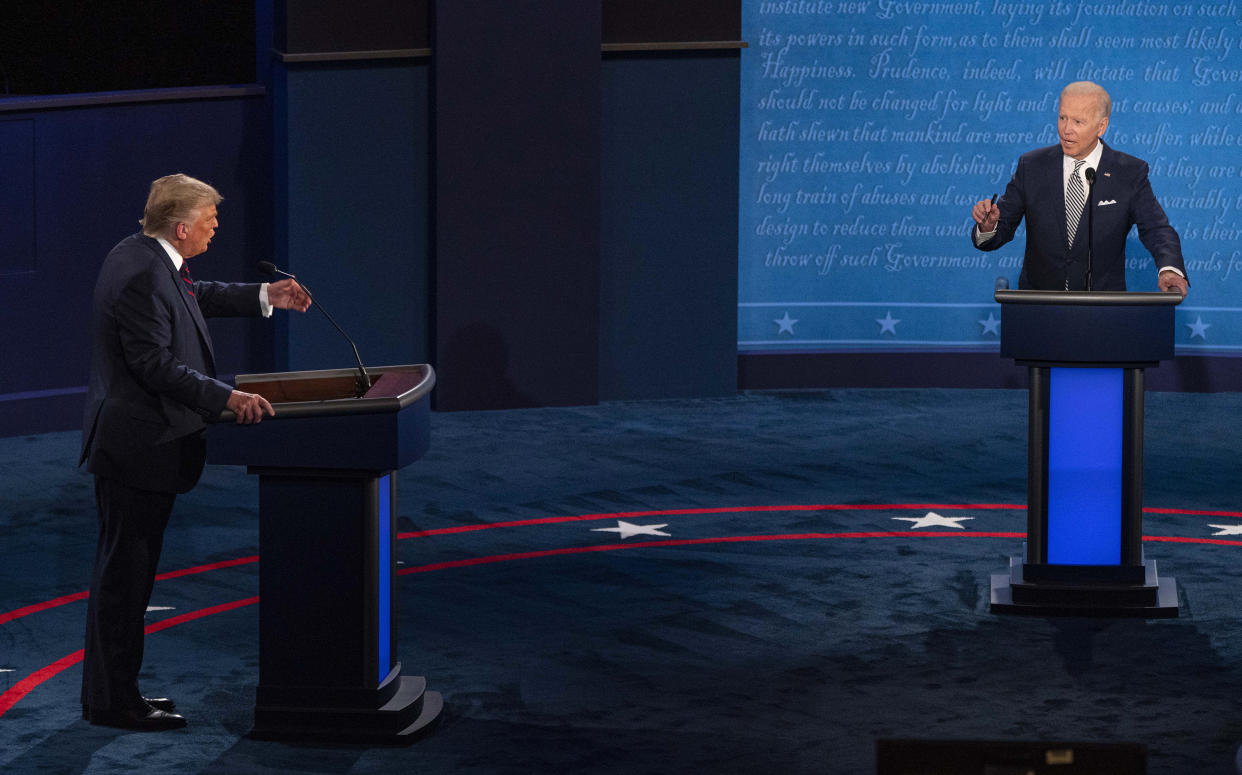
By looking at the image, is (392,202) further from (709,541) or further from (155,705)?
(155,705)

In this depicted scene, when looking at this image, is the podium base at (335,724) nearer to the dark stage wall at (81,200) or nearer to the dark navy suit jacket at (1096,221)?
the dark navy suit jacket at (1096,221)

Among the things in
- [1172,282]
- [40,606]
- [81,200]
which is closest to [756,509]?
[1172,282]

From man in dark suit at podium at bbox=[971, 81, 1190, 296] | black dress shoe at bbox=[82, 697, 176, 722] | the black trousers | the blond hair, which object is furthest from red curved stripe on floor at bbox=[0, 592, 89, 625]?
man in dark suit at podium at bbox=[971, 81, 1190, 296]

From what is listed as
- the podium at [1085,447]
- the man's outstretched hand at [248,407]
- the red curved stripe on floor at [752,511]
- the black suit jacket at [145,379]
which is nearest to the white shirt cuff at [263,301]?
the black suit jacket at [145,379]

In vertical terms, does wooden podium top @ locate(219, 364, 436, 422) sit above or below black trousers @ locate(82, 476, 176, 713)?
above

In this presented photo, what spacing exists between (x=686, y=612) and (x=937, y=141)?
6223mm

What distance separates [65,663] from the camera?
622 centimetres

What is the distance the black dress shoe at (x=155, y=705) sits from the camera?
551 centimetres

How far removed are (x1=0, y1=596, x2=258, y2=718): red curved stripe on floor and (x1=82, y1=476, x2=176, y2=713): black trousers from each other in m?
0.45

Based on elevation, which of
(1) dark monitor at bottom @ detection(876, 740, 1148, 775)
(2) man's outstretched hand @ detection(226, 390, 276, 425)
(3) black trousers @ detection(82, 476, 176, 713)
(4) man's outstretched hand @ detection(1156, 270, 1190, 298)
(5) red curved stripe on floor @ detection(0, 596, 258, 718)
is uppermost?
(4) man's outstretched hand @ detection(1156, 270, 1190, 298)

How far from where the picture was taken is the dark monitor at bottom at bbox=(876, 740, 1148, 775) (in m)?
2.52

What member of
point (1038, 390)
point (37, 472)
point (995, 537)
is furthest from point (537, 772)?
point (37, 472)

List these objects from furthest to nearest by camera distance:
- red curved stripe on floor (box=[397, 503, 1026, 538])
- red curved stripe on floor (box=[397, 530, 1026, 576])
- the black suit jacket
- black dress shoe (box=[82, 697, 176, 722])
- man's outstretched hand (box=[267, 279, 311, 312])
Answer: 1. red curved stripe on floor (box=[397, 503, 1026, 538])
2. red curved stripe on floor (box=[397, 530, 1026, 576])
3. man's outstretched hand (box=[267, 279, 311, 312])
4. black dress shoe (box=[82, 697, 176, 722])
5. the black suit jacket

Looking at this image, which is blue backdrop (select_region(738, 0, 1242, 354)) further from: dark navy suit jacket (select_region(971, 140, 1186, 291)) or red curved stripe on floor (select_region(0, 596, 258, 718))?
red curved stripe on floor (select_region(0, 596, 258, 718))
